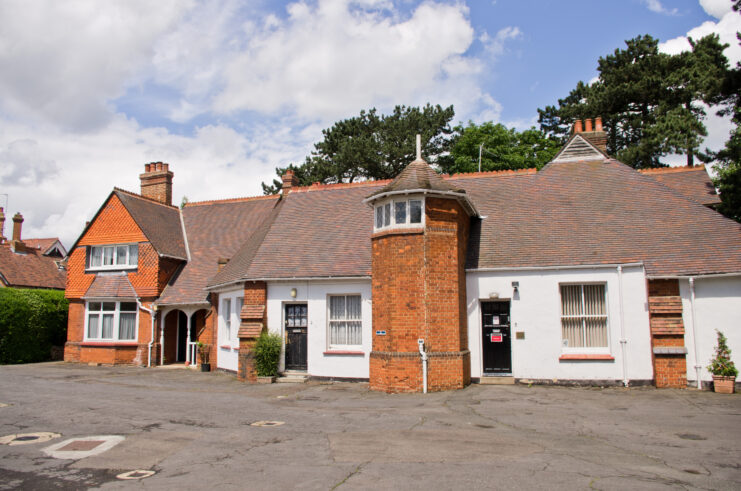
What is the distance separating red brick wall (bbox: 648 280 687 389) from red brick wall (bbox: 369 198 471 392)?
5.09m

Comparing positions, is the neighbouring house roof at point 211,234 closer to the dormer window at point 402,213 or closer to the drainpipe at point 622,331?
the dormer window at point 402,213

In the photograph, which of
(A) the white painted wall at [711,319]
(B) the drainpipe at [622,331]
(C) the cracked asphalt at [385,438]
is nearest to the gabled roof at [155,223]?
(C) the cracked asphalt at [385,438]

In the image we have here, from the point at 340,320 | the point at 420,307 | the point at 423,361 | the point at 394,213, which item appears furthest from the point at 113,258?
the point at 423,361

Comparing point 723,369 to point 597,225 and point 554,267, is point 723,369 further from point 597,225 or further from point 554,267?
point 597,225

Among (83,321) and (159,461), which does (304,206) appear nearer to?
(83,321)

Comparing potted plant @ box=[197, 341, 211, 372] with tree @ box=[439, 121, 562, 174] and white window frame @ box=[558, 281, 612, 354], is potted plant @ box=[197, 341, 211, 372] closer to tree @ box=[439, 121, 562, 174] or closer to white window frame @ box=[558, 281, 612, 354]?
white window frame @ box=[558, 281, 612, 354]

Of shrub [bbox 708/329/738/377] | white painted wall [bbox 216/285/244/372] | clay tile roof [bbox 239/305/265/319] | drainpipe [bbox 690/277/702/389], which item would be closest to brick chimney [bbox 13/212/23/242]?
white painted wall [bbox 216/285/244/372]

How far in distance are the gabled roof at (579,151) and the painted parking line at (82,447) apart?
17.4 meters

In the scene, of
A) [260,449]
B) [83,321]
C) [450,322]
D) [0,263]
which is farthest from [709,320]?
[0,263]

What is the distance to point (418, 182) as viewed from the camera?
1517 cm

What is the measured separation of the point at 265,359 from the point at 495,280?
7700 millimetres

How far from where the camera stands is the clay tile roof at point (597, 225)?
1516 centimetres

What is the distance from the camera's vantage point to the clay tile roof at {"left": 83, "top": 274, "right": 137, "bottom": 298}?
952 inches

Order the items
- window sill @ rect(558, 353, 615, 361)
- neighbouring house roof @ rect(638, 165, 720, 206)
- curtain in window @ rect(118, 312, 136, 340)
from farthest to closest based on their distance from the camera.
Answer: curtain in window @ rect(118, 312, 136, 340) → neighbouring house roof @ rect(638, 165, 720, 206) → window sill @ rect(558, 353, 615, 361)
